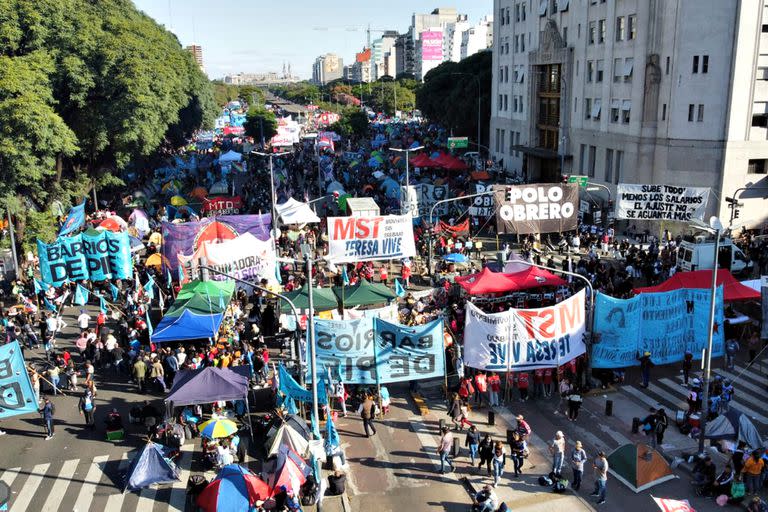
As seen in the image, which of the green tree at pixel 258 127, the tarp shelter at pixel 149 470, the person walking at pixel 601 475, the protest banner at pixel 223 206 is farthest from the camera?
the green tree at pixel 258 127

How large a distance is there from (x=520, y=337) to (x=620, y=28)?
35.8 m

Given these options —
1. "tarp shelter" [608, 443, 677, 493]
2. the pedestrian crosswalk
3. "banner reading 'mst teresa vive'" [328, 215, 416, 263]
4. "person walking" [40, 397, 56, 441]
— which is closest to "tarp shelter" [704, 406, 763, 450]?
"tarp shelter" [608, 443, 677, 493]

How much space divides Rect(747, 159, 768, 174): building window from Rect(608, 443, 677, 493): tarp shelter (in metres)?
30.5

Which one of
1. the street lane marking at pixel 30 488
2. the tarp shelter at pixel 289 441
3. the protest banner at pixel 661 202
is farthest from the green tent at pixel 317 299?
the protest banner at pixel 661 202

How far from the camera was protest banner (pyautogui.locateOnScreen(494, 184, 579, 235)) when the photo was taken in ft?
109

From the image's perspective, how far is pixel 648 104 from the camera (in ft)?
145

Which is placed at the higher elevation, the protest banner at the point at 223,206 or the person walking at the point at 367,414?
the protest banner at the point at 223,206

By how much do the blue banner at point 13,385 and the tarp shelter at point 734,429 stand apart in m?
18.7

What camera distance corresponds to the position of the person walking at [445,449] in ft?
55.4

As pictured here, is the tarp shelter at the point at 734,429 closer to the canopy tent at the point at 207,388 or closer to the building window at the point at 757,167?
the canopy tent at the point at 207,388

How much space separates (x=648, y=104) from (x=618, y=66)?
5.04 metres

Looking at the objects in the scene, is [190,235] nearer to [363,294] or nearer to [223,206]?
[363,294]

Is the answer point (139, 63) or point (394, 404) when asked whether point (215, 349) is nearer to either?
point (394, 404)

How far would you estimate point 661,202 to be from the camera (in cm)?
3506
